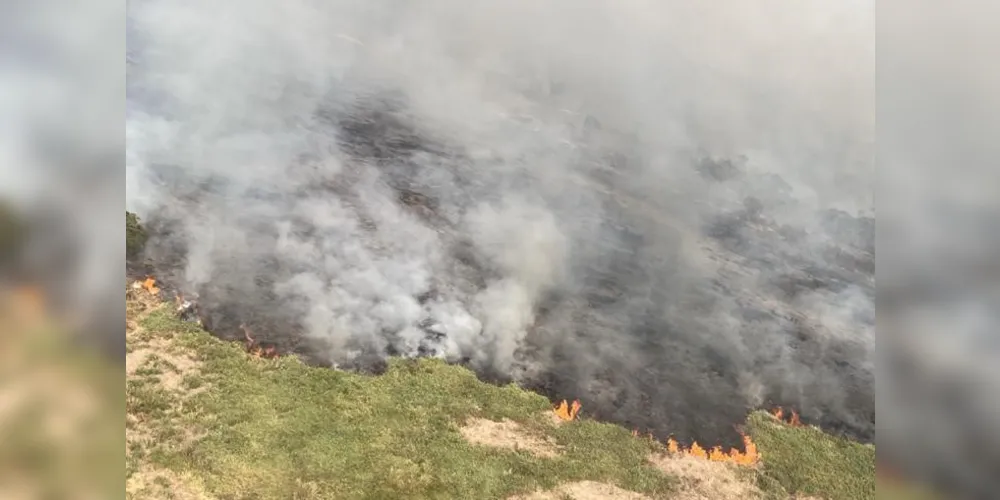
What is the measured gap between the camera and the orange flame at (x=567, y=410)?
1900 mm

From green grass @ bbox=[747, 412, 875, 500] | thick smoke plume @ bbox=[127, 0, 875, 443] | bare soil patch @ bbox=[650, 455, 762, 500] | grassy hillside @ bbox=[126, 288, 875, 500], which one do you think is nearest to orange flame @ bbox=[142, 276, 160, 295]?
grassy hillside @ bbox=[126, 288, 875, 500]

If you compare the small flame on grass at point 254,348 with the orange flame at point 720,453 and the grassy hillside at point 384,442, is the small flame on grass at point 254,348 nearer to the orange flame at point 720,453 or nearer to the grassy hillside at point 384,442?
the grassy hillside at point 384,442

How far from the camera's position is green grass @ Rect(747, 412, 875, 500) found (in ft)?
6.14

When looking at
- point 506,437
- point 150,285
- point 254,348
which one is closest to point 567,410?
point 506,437

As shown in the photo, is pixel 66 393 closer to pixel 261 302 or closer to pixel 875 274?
pixel 261 302

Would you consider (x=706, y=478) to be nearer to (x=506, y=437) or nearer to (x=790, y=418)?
(x=790, y=418)

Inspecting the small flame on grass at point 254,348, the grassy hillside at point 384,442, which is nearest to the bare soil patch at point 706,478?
the grassy hillside at point 384,442

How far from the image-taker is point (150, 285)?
1.85 meters

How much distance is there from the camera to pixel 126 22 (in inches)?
73.0

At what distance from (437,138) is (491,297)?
50 centimetres

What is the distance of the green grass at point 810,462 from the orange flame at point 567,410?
20.3 inches

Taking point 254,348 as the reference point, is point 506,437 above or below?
below

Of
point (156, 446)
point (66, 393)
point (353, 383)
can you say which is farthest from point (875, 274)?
point (66, 393)

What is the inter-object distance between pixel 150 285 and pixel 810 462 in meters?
1.98
